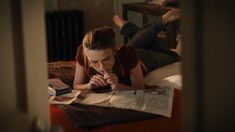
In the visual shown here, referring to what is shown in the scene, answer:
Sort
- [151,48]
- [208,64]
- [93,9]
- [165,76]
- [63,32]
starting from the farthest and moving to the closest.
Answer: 1. [93,9]
2. [63,32]
3. [151,48]
4. [165,76]
5. [208,64]

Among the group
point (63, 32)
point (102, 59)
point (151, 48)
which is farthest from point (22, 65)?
point (63, 32)

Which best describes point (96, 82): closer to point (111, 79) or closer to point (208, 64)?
point (111, 79)

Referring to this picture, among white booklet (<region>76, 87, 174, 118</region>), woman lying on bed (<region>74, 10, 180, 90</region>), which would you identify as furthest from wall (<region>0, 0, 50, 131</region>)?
woman lying on bed (<region>74, 10, 180, 90</region>)

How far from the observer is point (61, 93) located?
1.74 m

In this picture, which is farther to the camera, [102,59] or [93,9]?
[93,9]

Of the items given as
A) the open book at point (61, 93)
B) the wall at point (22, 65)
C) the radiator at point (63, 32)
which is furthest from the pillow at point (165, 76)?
the radiator at point (63, 32)

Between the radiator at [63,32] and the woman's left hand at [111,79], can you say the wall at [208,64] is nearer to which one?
the woman's left hand at [111,79]

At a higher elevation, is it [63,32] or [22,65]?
[22,65]

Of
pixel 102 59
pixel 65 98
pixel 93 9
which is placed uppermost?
pixel 93 9

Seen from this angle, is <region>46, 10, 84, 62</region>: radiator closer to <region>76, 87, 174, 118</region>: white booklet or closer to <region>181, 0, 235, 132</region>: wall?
<region>76, 87, 174, 118</region>: white booklet

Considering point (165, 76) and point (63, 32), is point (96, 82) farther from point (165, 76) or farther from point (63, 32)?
point (63, 32)

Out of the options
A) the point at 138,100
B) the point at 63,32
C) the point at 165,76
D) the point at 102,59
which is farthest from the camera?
the point at 63,32

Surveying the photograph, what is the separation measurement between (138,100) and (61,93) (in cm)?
33

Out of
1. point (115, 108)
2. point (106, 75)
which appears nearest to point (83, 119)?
point (115, 108)
